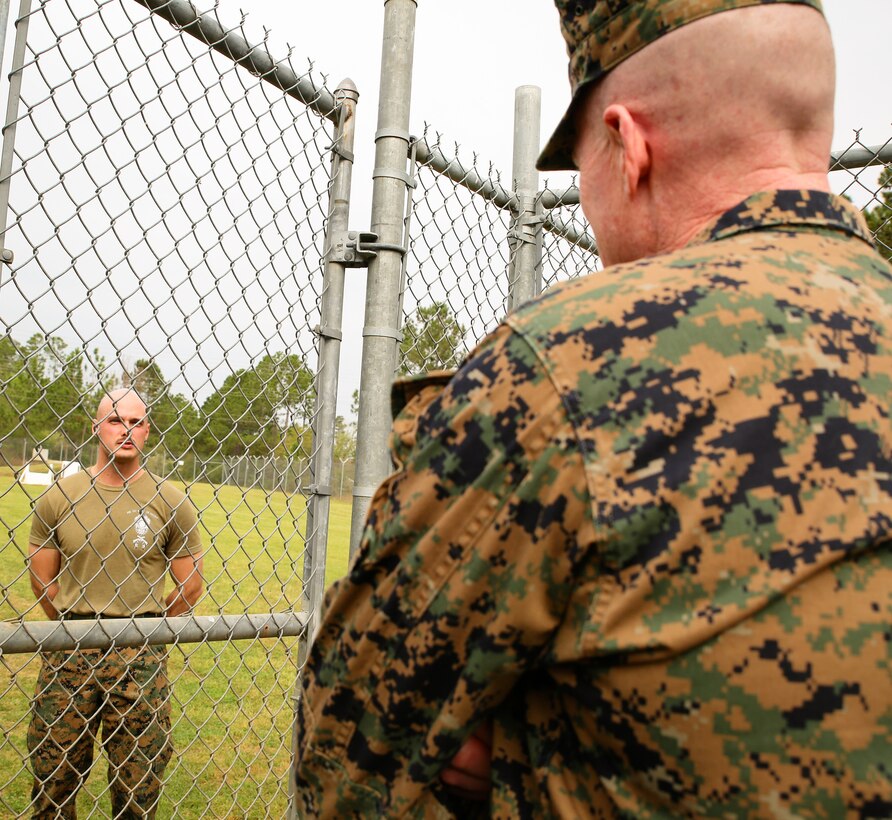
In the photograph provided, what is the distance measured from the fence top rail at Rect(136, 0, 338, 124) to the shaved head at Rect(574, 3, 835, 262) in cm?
141

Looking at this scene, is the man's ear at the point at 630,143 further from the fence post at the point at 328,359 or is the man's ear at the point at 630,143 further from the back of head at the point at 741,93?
the fence post at the point at 328,359

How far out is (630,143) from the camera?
1.19 metres

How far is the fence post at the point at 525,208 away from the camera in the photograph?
10.2 feet

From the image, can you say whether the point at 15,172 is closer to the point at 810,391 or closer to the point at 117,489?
the point at 810,391

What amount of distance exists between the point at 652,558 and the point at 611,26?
0.81m

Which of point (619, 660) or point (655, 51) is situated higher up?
point (655, 51)

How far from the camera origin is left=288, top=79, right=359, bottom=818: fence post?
2504 millimetres

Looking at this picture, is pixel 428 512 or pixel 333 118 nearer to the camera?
pixel 428 512

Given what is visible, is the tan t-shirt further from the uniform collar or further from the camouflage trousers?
the uniform collar

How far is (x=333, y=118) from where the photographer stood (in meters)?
2.56

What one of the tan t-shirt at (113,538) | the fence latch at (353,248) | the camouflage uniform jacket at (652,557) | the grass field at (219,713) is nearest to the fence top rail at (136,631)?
the grass field at (219,713)

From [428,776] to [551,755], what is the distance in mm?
167

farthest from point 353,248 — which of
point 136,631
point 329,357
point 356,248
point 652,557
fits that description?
point 652,557

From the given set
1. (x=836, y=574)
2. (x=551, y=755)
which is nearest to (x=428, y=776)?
(x=551, y=755)
